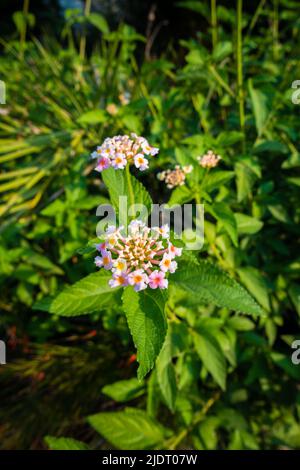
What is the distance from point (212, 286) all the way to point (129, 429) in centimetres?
63

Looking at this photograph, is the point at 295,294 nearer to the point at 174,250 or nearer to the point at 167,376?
the point at 167,376

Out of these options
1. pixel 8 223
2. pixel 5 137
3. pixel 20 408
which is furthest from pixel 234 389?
pixel 5 137

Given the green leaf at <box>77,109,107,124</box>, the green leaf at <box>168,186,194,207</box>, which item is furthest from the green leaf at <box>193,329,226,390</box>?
the green leaf at <box>77,109,107,124</box>

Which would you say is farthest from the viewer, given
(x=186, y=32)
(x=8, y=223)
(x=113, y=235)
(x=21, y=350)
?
(x=186, y=32)

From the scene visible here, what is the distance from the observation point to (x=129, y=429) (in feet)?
3.84

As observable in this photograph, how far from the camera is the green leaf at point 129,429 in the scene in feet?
3.75

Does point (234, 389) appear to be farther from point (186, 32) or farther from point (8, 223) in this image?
point (186, 32)

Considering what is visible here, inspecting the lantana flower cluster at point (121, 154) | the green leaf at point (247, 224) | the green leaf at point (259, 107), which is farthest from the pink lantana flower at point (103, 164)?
the green leaf at point (259, 107)

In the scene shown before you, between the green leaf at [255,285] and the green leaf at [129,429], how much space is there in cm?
51

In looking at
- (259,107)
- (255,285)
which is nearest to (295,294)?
(255,285)

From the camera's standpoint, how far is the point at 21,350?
5.84ft

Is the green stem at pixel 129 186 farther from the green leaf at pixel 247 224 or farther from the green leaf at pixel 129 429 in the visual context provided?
the green leaf at pixel 129 429

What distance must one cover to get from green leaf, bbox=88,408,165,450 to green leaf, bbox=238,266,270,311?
0.51 meters

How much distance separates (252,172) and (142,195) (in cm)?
49
